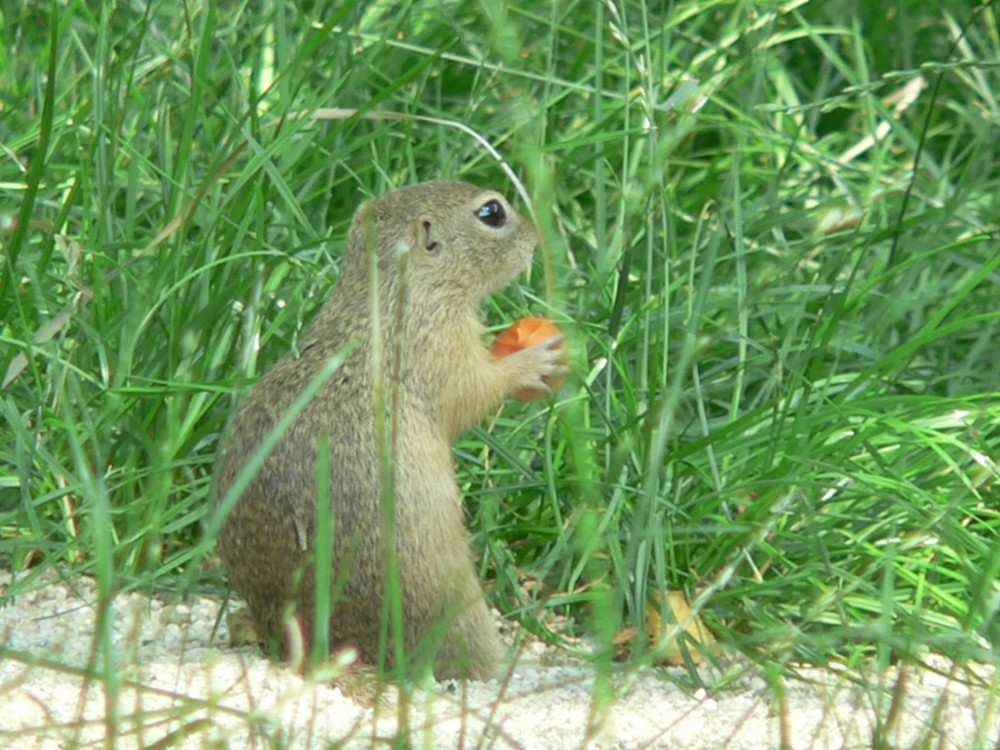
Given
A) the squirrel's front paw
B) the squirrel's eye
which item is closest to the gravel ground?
the squirrel's front paw

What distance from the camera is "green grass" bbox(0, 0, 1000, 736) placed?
3.46m

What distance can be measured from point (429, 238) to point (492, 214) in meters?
0.22

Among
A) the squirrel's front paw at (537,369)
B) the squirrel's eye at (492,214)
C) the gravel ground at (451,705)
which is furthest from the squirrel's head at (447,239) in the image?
the gravel ground at (451,705)

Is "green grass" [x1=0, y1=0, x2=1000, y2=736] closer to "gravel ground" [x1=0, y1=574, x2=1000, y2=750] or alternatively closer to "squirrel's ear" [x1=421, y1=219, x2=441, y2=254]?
"gravel ground" [x1=0, y1=574, x2=1000, y2=750]

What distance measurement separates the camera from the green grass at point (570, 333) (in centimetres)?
346

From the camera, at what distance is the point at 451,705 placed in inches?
121

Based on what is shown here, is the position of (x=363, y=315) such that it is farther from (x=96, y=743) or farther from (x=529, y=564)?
(x=96, y=743)

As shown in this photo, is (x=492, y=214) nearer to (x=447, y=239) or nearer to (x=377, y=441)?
(x=447, y=239)

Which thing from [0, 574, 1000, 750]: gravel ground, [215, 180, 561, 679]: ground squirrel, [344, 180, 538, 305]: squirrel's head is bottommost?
[0, 574, 1000, 750]: gravel ground

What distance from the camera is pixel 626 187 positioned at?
3863 millimetres

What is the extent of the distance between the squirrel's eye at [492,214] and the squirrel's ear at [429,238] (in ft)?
0.52

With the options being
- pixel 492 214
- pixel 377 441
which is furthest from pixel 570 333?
pixel 492 214

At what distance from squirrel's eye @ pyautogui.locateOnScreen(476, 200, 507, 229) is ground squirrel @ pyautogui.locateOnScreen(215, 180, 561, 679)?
0.31ft

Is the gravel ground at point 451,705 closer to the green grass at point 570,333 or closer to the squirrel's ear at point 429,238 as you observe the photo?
the green grass at point 570,333
